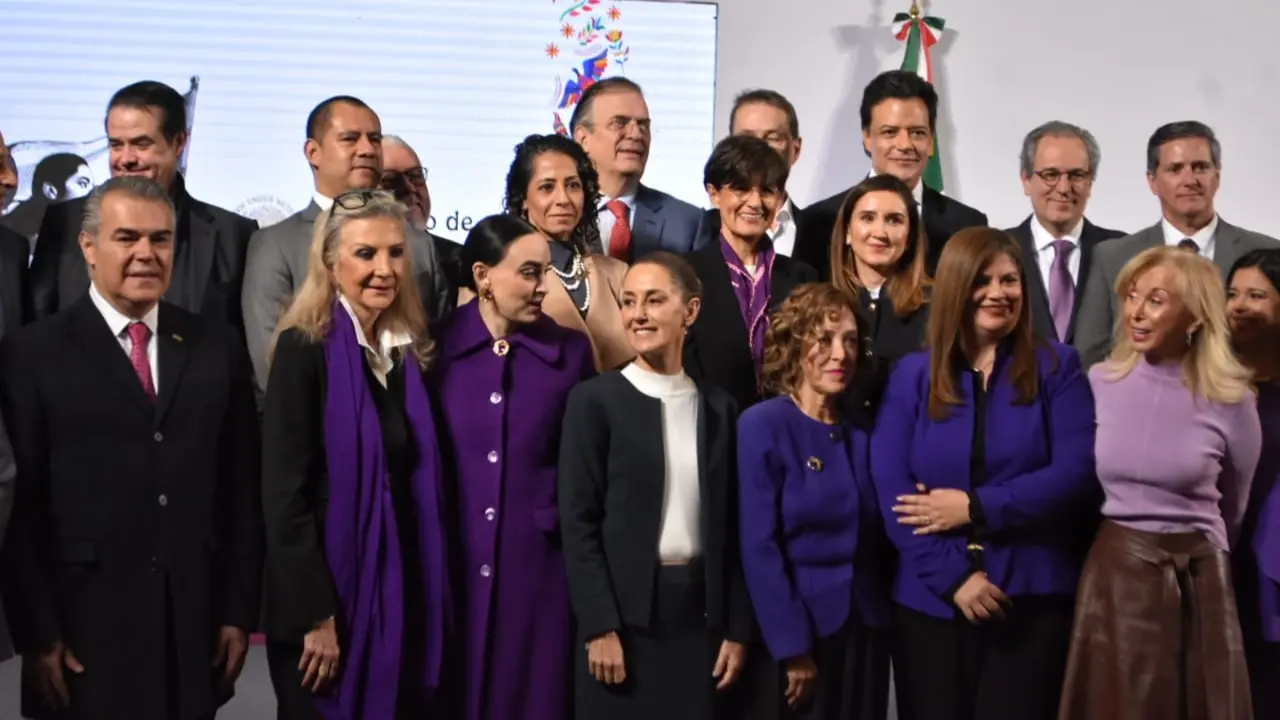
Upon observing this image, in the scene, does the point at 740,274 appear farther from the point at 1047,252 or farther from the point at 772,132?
the point at 1047,252

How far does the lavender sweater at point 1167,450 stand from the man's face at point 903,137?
1.08m

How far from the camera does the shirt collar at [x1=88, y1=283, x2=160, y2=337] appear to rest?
2830 millimetres

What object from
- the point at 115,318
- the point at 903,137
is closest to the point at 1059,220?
the point at 903,137

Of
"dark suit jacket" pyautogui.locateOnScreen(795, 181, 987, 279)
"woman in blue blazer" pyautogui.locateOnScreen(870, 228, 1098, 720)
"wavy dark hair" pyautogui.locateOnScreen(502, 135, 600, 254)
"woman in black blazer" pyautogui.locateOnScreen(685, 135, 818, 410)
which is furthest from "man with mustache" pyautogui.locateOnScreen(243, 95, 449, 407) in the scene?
"woman in blue blazer" pyautogui.locateOnScreen(870, 228, 1098, 720)

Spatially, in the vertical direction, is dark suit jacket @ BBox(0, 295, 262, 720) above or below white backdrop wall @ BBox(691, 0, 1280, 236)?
below

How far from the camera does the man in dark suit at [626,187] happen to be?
407cm

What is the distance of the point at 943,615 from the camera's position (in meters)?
3.01

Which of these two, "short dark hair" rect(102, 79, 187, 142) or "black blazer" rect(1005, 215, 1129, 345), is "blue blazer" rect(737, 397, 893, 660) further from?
"short dark hair" rect(102, 79, 187, 142)

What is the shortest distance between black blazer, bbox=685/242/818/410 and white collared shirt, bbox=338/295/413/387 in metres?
0.73

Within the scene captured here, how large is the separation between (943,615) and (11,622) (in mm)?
1908

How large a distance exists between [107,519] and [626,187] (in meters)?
1.93

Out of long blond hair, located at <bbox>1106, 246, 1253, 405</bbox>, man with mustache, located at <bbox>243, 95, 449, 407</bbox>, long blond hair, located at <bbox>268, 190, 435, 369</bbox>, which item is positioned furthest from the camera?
man with mustache, located at <bbox>243, 95, 449, 407</bbox>

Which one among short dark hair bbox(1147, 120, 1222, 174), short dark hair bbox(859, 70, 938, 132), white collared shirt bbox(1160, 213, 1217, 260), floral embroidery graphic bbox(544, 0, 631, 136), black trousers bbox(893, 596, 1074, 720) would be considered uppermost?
floral embroidery graphic bbox(544, 0, 631, 136)

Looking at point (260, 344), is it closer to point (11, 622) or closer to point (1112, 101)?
point (11, 622)
